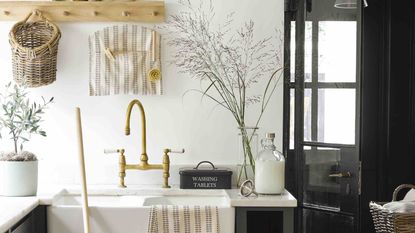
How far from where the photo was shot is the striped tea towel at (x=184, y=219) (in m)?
2.96

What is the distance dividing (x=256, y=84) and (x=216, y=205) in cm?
76

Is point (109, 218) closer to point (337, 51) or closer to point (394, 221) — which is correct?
point (394, 221)

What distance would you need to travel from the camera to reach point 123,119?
3.50m

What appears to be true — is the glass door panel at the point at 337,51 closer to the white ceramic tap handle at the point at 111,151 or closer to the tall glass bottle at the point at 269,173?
the tall glass bottle at the point at 269,173

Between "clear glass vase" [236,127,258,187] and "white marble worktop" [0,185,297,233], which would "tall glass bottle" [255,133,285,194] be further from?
"clear glass vase" [236,127,258,187]

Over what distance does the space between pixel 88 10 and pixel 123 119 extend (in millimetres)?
637

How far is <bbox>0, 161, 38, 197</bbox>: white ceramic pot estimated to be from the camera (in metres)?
3.04

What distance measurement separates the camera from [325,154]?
3.71m

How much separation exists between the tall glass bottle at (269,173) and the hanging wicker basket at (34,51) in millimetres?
1216

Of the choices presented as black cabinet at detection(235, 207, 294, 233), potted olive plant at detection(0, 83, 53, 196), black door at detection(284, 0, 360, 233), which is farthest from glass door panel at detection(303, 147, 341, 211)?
potted olive plant at detection(0, 83, 53, 196)

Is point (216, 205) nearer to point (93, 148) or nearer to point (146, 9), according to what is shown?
point (93, 148)

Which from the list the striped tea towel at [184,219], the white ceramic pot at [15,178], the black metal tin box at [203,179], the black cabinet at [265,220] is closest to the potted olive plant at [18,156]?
the white ceramic pot at [15,178]

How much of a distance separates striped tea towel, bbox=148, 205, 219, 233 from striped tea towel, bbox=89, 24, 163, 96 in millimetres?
763

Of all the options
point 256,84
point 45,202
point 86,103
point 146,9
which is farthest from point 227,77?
point 45,202
